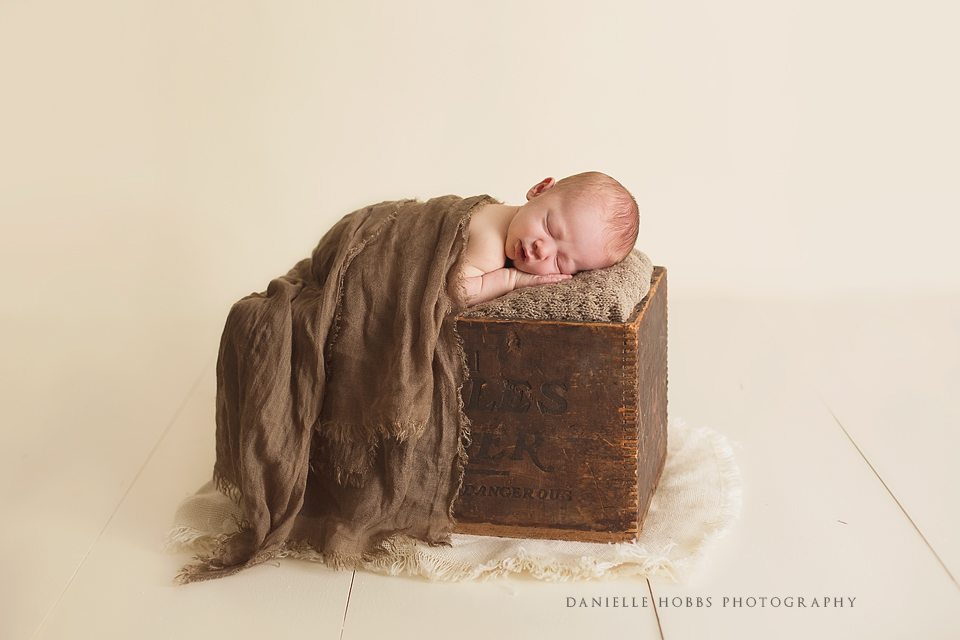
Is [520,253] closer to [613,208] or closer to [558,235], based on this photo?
[558,235]

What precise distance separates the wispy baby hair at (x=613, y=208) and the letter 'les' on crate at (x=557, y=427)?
A: 0.12 meters

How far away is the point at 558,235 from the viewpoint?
66.7 inches

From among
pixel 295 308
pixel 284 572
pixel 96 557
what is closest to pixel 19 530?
pixel 96 557

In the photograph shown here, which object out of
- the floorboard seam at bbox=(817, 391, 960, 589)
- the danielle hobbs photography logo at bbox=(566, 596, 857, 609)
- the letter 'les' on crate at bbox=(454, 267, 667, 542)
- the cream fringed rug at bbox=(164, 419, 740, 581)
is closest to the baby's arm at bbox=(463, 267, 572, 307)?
the letter 'les' on crate at bbox=(454, 267, 667, 542)

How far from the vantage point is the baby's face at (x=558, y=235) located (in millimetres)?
1686

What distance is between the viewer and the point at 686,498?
6.06 ft

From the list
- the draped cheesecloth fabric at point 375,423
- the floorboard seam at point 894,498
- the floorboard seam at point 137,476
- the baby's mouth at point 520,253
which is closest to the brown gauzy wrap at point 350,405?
the draped cheesecloth fabric at point 375,423

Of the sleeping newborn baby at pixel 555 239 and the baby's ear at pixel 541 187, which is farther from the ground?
the baby's ear at pixel 541 187

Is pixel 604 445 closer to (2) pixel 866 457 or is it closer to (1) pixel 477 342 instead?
(1) pixel 477 342

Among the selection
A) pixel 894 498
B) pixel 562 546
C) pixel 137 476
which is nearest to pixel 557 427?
pixel 562 546

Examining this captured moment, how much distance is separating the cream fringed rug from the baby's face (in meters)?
0.52

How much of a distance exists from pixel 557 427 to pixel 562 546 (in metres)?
0.23

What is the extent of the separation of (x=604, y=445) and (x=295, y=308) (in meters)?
0.63

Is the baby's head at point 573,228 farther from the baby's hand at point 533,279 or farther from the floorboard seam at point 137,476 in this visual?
the floorboard seam at point 137,476
